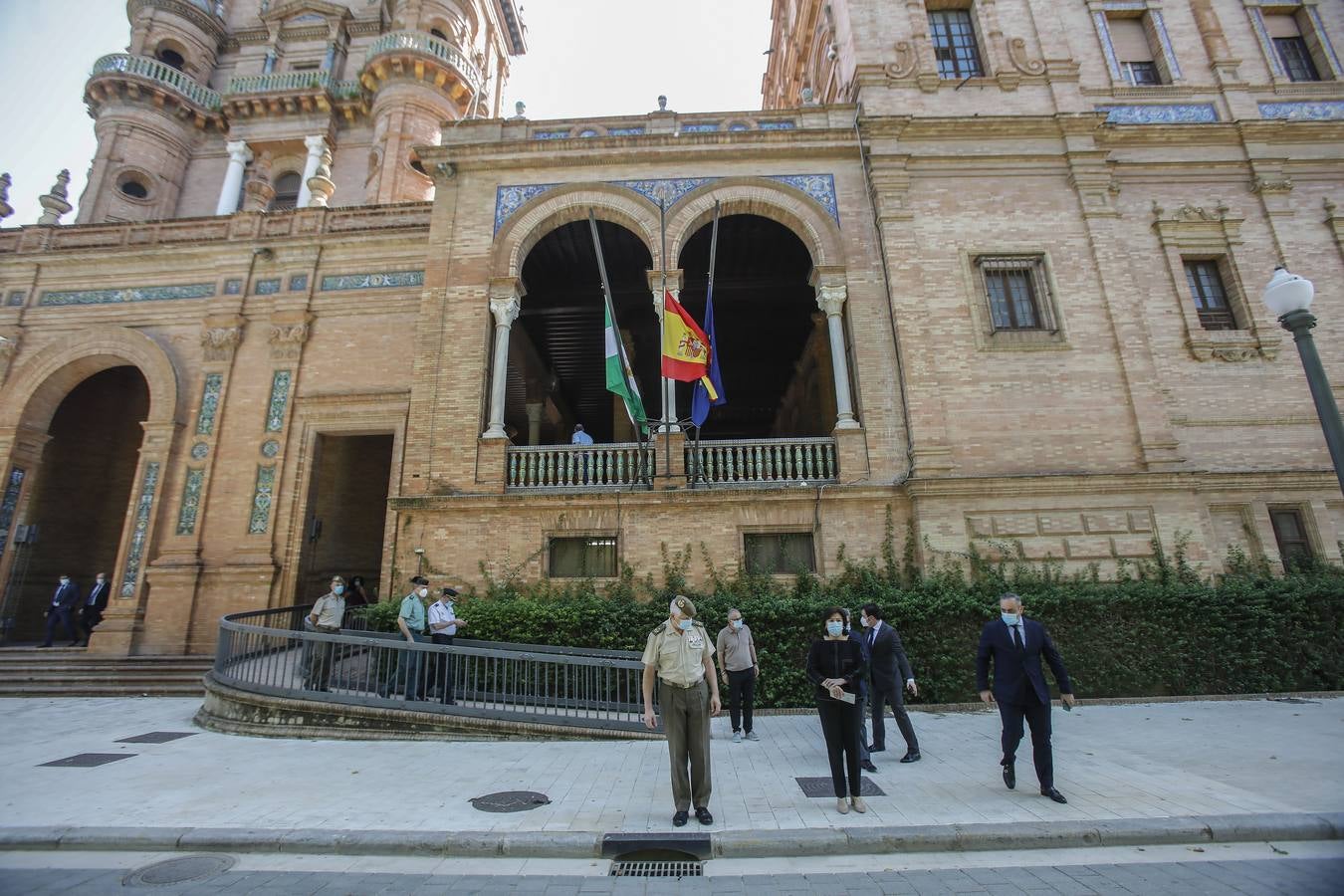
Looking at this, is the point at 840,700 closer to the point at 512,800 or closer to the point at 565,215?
the point at 512,800

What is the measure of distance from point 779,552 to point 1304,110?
1581cm

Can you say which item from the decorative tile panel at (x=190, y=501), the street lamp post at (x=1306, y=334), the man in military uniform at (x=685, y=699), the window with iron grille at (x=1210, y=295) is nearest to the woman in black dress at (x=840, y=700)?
the man in military uniform at (x=685, y=699)

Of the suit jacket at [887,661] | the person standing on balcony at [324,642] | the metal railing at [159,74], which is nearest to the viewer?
the suit jacket at [887,661]

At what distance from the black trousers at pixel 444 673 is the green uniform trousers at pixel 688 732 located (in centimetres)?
440

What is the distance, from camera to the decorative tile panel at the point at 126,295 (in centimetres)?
1559

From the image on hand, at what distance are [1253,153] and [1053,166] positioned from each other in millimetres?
4685

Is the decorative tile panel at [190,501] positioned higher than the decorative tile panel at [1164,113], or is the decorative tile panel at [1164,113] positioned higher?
the decorative tile panel at [1164,113]

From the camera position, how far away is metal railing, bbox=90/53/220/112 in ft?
73.0

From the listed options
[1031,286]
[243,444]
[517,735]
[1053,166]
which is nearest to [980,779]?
[517,735]

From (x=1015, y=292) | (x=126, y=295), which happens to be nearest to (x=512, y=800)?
(x=1015, y=292)

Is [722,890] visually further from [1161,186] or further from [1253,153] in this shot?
[1253,153]

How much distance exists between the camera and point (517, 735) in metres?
7.89

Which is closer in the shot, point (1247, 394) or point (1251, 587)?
point (1251, 587)

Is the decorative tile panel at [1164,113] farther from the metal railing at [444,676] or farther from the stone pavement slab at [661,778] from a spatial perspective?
the metal railing at [444,676]
